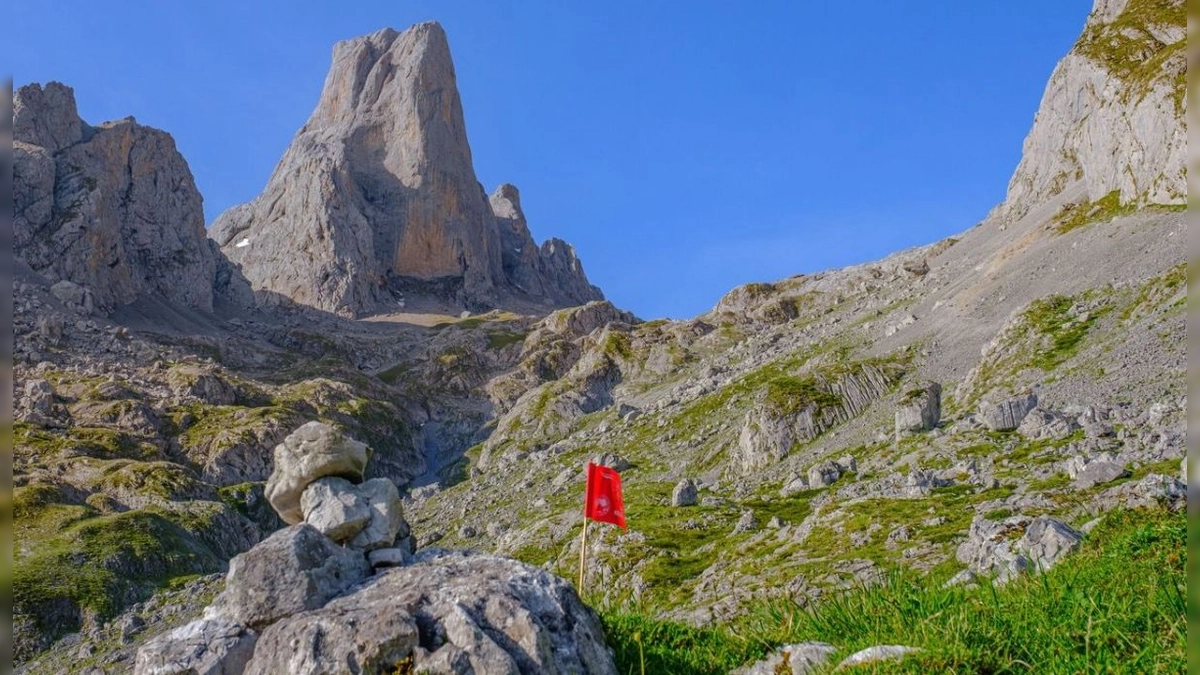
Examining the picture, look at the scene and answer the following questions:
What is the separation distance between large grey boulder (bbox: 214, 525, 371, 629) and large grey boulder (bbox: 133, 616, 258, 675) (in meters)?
0.26

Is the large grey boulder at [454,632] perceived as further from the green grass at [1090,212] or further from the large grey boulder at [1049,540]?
the green grass at [1090,212]

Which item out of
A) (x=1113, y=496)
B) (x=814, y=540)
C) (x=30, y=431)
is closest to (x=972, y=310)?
(x=814, y=540)

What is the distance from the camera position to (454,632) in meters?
10.4

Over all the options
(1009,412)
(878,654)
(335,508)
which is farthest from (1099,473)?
(878,654)

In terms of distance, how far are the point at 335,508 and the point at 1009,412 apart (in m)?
61.3

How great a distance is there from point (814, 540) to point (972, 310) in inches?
2656

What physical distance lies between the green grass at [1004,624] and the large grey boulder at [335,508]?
5.79 meters

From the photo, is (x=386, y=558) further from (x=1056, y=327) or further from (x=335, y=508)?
(x=1056, y=327)

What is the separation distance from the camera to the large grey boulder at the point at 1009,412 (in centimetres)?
6512

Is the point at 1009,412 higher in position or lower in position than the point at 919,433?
higher

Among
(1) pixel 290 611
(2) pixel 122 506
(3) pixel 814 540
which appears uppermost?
(2) pixel 122 506

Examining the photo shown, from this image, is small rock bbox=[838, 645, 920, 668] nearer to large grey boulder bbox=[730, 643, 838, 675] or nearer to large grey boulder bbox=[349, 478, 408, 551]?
large grey boulder bbox=[730, 643, 838, 675]

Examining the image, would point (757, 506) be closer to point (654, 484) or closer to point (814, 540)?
point (814, 540)

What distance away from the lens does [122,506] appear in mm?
105375
